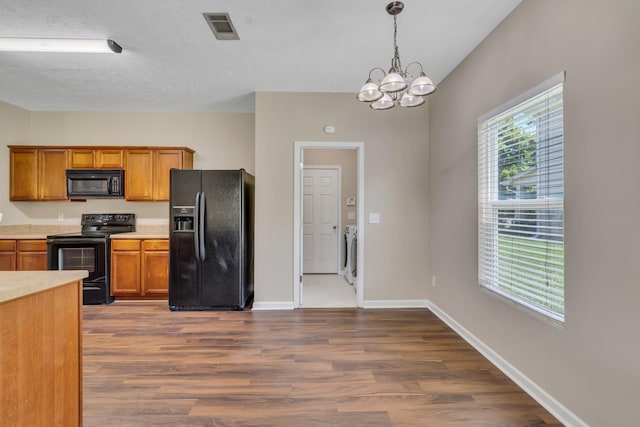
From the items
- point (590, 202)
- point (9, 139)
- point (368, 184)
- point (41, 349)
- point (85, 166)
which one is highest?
point (9, 139)

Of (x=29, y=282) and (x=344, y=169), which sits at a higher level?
(x=344, y=169)

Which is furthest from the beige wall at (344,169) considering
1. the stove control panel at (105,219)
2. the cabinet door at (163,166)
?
the stove control panel at (105,219)

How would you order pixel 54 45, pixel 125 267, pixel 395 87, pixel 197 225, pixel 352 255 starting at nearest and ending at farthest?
Answer: 1. pixel 395 87
2. pixel 54 45
3. pixel 197 225
4. pixel 125 267
5. pixel 352 255

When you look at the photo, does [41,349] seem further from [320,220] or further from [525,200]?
[320,220]

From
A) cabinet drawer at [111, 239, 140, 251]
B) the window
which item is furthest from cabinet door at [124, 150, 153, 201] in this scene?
the window

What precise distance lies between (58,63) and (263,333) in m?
3.45

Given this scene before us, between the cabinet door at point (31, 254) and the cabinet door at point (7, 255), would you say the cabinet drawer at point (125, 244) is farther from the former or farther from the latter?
the cabinet door at point (7, 255)

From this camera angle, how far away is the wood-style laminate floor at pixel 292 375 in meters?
1.80

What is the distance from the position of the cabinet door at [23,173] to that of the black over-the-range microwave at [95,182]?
21.5 inches

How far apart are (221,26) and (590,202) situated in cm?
281

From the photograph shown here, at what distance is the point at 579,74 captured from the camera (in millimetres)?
1650

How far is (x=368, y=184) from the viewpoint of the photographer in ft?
12.3

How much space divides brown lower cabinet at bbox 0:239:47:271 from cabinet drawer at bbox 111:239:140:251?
2.93ft

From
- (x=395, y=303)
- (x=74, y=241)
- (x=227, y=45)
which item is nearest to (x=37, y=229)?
(x=74, y=241)
